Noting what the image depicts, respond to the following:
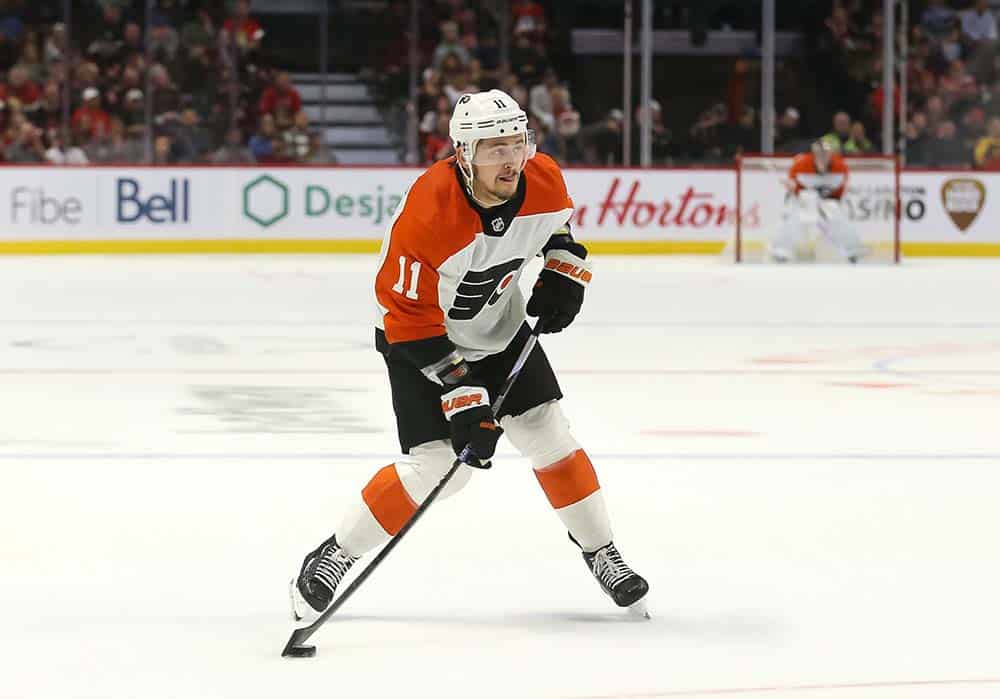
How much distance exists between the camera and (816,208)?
1480 centimetres

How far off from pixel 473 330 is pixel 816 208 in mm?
Result: 11611

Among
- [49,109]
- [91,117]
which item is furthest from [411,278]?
[49,109]

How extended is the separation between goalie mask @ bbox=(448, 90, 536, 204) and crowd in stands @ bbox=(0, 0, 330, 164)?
12210 mm

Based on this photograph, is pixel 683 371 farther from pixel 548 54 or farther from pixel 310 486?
pixel 548 54

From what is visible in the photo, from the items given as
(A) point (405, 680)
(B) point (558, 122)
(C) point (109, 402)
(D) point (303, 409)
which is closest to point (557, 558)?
(A) point (405, 680)

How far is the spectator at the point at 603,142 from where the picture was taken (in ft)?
52.0

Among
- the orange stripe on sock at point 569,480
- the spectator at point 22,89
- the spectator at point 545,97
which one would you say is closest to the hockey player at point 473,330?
the orange stripe on sock at point 569,480

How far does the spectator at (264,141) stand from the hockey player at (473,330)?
12.1 meters

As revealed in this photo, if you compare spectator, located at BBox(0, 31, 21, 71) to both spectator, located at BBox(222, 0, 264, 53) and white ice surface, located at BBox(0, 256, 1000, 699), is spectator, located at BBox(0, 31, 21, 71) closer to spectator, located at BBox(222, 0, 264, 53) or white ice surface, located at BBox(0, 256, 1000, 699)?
Answer: spectator, located at BBox(222, 0, 264, 53)

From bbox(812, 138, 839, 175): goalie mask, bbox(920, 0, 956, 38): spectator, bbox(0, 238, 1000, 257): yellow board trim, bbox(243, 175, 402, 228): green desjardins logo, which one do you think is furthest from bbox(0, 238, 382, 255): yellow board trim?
bbox(920, 0, 956, 38): spectator

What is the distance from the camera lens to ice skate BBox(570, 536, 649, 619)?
3.50 metres

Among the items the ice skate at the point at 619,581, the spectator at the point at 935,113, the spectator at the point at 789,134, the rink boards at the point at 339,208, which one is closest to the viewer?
the ice skate at the point at 619,581

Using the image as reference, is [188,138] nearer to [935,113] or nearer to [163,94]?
[163,94]

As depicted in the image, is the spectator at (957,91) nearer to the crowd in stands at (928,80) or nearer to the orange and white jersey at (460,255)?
the crowd in stands at (928,80)
